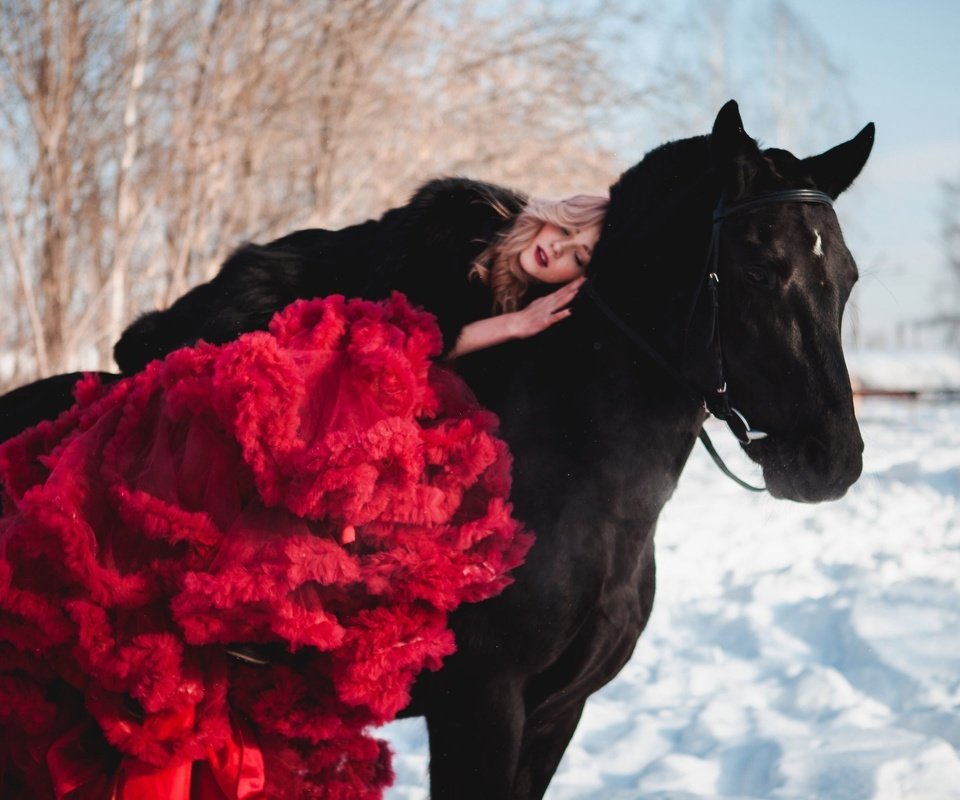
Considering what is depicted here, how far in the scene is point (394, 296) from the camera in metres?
2.53

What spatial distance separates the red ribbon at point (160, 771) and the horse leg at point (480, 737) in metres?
0.47

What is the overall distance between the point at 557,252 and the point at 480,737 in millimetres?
1290

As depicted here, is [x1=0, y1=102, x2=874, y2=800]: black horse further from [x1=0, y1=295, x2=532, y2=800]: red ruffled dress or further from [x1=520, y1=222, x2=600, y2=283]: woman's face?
[x1=0, y1=295, x2=532, y2=800]: red ruffled dress

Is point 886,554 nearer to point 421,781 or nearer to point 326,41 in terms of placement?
point 421,781

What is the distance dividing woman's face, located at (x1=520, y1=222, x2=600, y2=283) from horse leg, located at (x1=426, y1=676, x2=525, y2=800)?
3.58 ft

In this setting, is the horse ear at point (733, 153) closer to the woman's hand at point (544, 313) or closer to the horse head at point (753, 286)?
the horse head at point (753, 286)

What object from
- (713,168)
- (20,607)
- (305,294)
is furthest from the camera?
(305,294)

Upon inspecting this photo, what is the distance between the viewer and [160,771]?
2.31 metres

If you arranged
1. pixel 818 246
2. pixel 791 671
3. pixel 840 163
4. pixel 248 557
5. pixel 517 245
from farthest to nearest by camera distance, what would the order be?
1. pixel 791 671
2. pixel 517 245
3. pixel 840 163
4. pixel 818 246
5. pixel 248 557

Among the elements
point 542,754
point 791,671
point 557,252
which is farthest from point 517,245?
point 791,671

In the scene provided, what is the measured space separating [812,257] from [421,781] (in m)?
2.68

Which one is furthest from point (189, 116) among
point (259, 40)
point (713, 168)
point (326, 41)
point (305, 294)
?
point (713, 168)

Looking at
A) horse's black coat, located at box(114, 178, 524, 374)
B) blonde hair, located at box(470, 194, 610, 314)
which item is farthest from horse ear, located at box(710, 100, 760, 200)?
horse's black coat, located at box(114, 178, 524, 374)

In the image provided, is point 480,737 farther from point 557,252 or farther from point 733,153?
point 733,153
